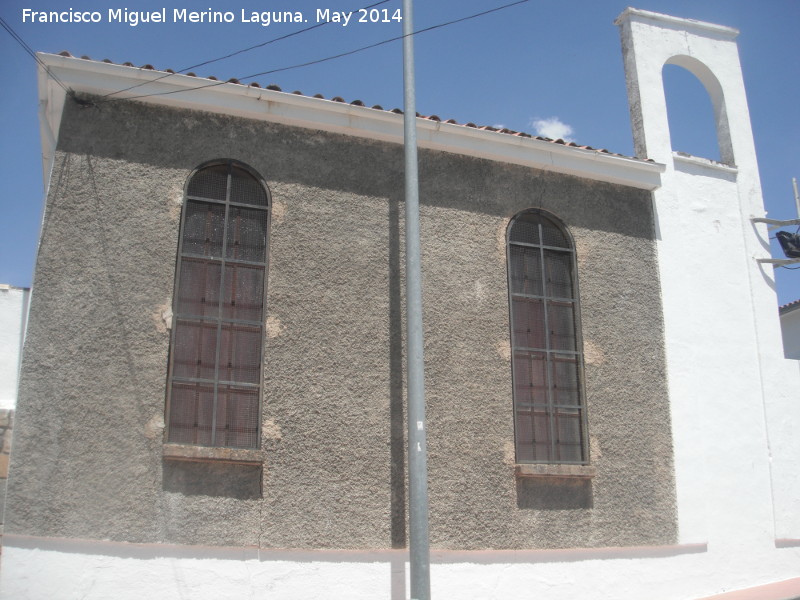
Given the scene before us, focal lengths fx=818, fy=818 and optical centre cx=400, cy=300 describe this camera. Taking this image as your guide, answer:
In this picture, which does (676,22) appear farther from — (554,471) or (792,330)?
(792,330)

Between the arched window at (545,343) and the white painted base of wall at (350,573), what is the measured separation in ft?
3.66

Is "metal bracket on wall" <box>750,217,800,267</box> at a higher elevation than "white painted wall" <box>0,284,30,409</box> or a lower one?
higher

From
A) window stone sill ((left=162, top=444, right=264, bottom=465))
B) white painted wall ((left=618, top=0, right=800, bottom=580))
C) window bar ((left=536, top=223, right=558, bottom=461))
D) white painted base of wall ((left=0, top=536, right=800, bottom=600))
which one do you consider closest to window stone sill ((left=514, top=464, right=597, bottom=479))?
window bar ((left=536, top=223, right=558, bottom=461))

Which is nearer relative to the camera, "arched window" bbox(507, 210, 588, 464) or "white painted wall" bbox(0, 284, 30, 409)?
"white painted wall" bbox(0, 284, 30, 409)

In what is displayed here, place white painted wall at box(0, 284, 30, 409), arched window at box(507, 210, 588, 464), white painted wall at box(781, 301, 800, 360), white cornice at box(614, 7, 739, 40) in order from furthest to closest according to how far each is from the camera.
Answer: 1. white painted wall at box(781, 301, 800, 360)
2. white cornice at box(614, 7, 739, 40)
3. arched window at box(507, 210, 588, 464)
4. white painted wall at box(0, 284, 30, 409)

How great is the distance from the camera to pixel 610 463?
8.52 meters

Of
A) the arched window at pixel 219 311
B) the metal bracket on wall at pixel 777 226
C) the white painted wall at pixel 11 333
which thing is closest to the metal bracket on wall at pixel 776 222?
the metal bracket on wall at pixel 777 226

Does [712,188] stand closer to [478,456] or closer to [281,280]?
[478,456]

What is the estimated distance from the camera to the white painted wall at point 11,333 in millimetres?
7262

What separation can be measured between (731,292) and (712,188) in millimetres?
1381

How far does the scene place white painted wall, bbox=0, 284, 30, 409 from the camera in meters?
7.26

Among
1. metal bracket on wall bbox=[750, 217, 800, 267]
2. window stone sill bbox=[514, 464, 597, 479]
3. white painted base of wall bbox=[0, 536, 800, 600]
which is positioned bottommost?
white painted base of wall bbox=[0, 536, 800, 600]

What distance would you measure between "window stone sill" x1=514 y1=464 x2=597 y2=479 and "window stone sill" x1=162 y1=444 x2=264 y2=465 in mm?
2594

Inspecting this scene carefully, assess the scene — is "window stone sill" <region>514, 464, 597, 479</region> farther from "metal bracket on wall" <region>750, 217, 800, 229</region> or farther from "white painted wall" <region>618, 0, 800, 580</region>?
"metal bracket on wall" <region>750, 217, 800, 229</region>
